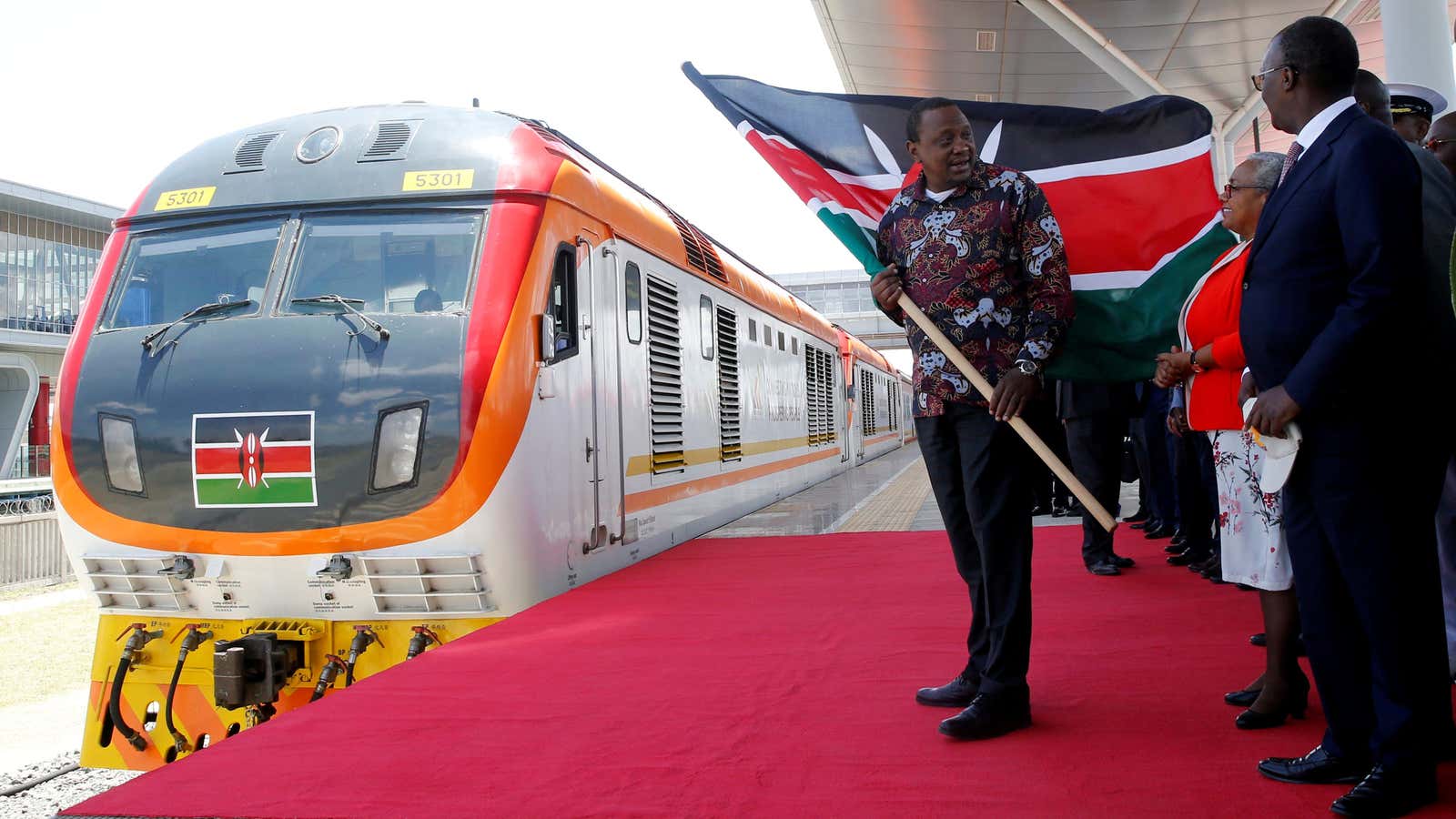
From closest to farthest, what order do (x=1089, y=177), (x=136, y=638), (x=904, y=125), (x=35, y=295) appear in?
1. (x=904, y=125)
2. (x=1089, y=177)
3. (x=136, y=638)
4. (x=35, y=295)

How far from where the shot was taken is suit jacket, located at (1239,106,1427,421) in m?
2.12

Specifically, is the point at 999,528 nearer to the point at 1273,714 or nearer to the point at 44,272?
the point at 1273,714

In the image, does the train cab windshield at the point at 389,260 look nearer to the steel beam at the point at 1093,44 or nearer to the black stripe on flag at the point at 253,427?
the black stripe on flag at the point at 253,427

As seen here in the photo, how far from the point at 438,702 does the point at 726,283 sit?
5739 mm

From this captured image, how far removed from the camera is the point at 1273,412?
2.27m

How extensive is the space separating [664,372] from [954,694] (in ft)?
13.3

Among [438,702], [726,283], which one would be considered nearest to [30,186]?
[726,283]

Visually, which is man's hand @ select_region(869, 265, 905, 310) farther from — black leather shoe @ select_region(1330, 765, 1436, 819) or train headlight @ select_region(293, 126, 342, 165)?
train headlight @ select_region(293, 126, 342, 165)

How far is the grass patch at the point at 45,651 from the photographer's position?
10016 millimetres

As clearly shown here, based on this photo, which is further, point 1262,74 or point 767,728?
point 767,728

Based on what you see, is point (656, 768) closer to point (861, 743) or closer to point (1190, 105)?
point (861, 743)

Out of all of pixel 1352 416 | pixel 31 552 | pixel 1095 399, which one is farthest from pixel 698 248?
pixel 31 552

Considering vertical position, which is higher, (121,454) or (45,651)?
(121,454)

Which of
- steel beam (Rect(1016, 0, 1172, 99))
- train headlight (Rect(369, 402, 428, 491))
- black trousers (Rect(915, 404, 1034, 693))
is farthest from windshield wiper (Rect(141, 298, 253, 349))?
steel beam (Rect(1016, 0, 1172, 99))
